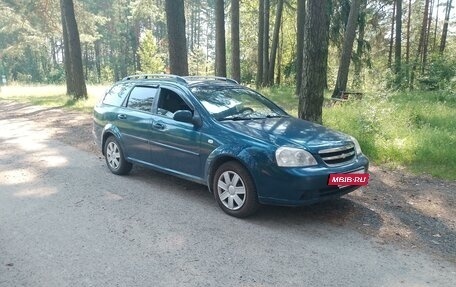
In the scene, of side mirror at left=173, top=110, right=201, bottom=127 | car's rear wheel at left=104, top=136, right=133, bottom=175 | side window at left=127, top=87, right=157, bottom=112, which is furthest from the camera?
car's rear wheel at left=104, top=136, right=133, bottom=175

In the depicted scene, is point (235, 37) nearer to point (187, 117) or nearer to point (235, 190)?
point (187, 117)

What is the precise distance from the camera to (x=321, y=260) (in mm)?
4113

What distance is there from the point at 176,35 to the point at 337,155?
23.6 ft

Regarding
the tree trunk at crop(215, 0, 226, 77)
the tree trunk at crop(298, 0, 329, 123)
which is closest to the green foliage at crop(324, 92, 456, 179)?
the tree trunk at crop(298, 0, 329, 123)

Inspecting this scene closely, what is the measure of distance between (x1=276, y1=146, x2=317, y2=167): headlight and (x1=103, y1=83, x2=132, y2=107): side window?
371 cm

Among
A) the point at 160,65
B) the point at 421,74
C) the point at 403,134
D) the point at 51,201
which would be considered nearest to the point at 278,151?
the point at 51,201

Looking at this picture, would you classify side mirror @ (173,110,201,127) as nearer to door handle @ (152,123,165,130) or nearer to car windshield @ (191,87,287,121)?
car windshield @ (191,87,287,121)

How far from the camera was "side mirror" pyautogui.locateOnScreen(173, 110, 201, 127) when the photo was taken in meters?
5.73

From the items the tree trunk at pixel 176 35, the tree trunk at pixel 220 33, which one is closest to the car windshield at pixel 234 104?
the tree trunk at pixel 176 35

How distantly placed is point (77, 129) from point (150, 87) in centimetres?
694

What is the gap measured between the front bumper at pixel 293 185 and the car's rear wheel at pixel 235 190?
131 mm

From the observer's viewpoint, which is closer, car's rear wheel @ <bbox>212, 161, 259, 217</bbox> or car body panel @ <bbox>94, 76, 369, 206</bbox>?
car body panel @ <bbox>94, 76, 369, 206</bbox>

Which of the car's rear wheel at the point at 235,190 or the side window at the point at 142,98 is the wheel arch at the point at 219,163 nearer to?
the car's rear wheel at the point at 235,190

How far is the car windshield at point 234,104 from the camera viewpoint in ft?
19.4
